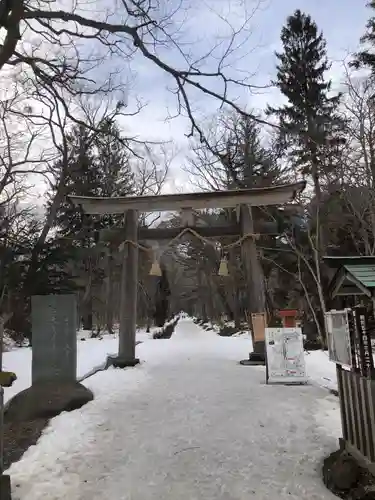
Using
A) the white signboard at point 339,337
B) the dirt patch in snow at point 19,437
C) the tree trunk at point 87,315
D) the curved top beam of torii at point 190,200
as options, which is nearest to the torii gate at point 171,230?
the curved top beam of torii at point 190,200

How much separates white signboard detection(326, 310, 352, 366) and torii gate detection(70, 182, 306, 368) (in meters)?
7.40

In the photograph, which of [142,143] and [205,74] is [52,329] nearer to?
[142,143]

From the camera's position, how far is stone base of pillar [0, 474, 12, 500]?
4.22 m

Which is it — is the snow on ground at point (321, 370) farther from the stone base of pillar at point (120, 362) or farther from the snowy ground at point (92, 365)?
the stone base of pillar at point (120, 362)

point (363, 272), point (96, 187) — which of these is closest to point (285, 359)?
point (363, 272)

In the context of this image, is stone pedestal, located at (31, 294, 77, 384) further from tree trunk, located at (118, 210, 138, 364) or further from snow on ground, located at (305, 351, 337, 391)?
snow on ground, located at (305, 351, 337, 391)

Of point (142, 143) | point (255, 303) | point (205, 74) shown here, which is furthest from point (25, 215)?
point (205, 74)

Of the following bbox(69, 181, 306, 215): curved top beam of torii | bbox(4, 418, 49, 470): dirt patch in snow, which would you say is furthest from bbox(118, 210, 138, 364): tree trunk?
bbox(4, 418, 49, 470): dirt patch in snow

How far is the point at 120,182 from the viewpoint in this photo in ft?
96.1

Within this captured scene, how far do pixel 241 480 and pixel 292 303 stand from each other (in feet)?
61.4

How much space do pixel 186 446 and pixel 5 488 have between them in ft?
7.63

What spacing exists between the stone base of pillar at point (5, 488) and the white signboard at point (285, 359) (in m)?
6.50

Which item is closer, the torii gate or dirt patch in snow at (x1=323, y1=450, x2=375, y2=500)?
dirt patch in snow at (x1=323, y1=450, x2=375, y2=500)

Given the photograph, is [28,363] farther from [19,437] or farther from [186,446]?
[186,446]
